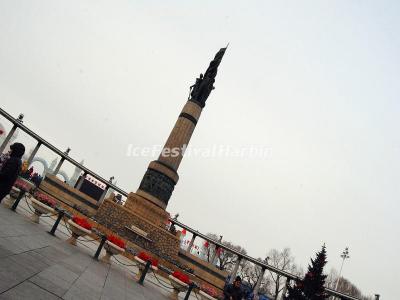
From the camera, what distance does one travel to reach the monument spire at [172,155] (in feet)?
64.7

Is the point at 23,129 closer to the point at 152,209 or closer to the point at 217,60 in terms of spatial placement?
the point at 152,209

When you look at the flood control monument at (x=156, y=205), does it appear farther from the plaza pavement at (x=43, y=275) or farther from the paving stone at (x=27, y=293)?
the paving stone at (x=27, y=293)

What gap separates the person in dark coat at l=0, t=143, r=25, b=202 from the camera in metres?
6.58

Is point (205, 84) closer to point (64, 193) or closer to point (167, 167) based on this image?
point (167, 167)

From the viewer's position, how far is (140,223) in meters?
18.8

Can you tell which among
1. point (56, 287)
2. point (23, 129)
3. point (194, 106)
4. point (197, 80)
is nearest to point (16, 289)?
point (56, 287)

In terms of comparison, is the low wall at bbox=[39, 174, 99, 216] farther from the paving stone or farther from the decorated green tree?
the paving stone

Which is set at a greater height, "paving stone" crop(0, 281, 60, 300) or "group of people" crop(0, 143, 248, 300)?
"group of people" crop(0, 143, 248, 300)

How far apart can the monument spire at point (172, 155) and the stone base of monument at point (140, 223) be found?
67 centimetres

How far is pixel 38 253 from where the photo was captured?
288 inches

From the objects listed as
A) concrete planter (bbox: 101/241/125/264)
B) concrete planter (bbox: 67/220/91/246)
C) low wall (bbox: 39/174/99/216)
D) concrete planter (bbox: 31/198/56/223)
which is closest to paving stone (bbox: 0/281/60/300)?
concrete planter (bbox: 101/241/125/264)

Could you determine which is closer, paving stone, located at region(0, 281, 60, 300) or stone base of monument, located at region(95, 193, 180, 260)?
paving stone, located at region(0, 281, 60, 300)

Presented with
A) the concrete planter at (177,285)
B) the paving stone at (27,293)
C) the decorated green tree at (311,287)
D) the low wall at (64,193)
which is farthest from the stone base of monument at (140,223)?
the paving stone at (27,293)

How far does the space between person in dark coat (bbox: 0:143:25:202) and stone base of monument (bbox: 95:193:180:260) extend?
1228 centimetres
